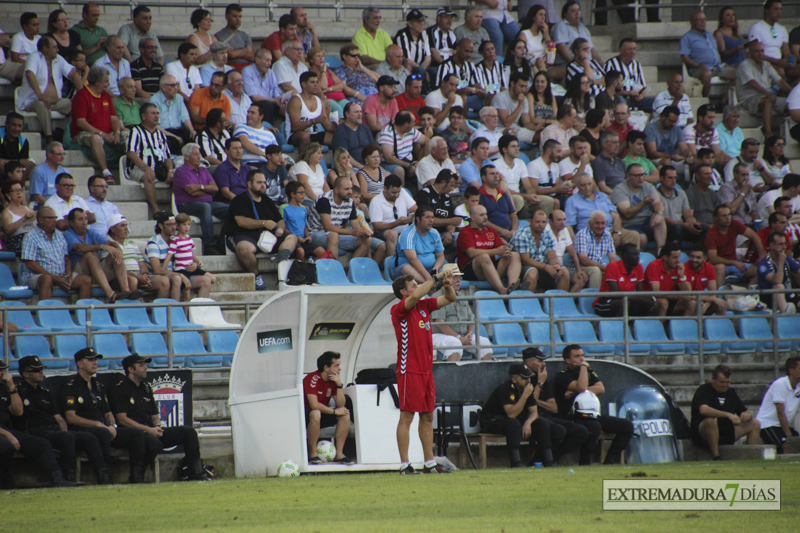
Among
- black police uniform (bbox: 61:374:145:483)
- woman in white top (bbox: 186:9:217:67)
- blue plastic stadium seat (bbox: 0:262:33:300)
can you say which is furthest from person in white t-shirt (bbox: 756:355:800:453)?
woman in white top (bbox: 186:9:217:67)

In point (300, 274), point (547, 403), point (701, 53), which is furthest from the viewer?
point (701, 53)

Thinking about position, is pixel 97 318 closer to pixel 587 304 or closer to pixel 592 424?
pixel 592 424

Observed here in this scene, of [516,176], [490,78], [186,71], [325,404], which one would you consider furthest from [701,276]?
[186,71]

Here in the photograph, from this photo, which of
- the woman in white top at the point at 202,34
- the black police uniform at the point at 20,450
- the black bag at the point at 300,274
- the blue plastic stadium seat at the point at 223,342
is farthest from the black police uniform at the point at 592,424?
the woman in white top at the point at 202,34

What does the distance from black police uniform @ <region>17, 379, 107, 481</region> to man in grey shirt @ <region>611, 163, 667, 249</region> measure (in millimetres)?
9191

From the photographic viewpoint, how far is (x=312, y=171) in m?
14.5

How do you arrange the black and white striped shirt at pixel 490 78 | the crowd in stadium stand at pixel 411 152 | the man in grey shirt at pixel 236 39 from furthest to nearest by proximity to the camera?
the black and white striped shirt at pixel 490 78, the man in grey shirt at pixel 236 39, the crowd in stadium stand at pixel 411 152

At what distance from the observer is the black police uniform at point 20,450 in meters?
9.65

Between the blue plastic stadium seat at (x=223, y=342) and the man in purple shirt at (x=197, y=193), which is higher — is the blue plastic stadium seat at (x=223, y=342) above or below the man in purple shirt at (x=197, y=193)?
below

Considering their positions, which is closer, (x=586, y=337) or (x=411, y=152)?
(x=586, y=337)

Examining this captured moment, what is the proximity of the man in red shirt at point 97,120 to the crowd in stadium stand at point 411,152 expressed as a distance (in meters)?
0.03

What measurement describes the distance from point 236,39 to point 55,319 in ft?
23.0

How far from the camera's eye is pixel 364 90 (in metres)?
17.1

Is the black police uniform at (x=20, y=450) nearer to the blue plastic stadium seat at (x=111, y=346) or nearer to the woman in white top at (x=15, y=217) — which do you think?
the blue plastic stadium seat at (x=111, y=346)
